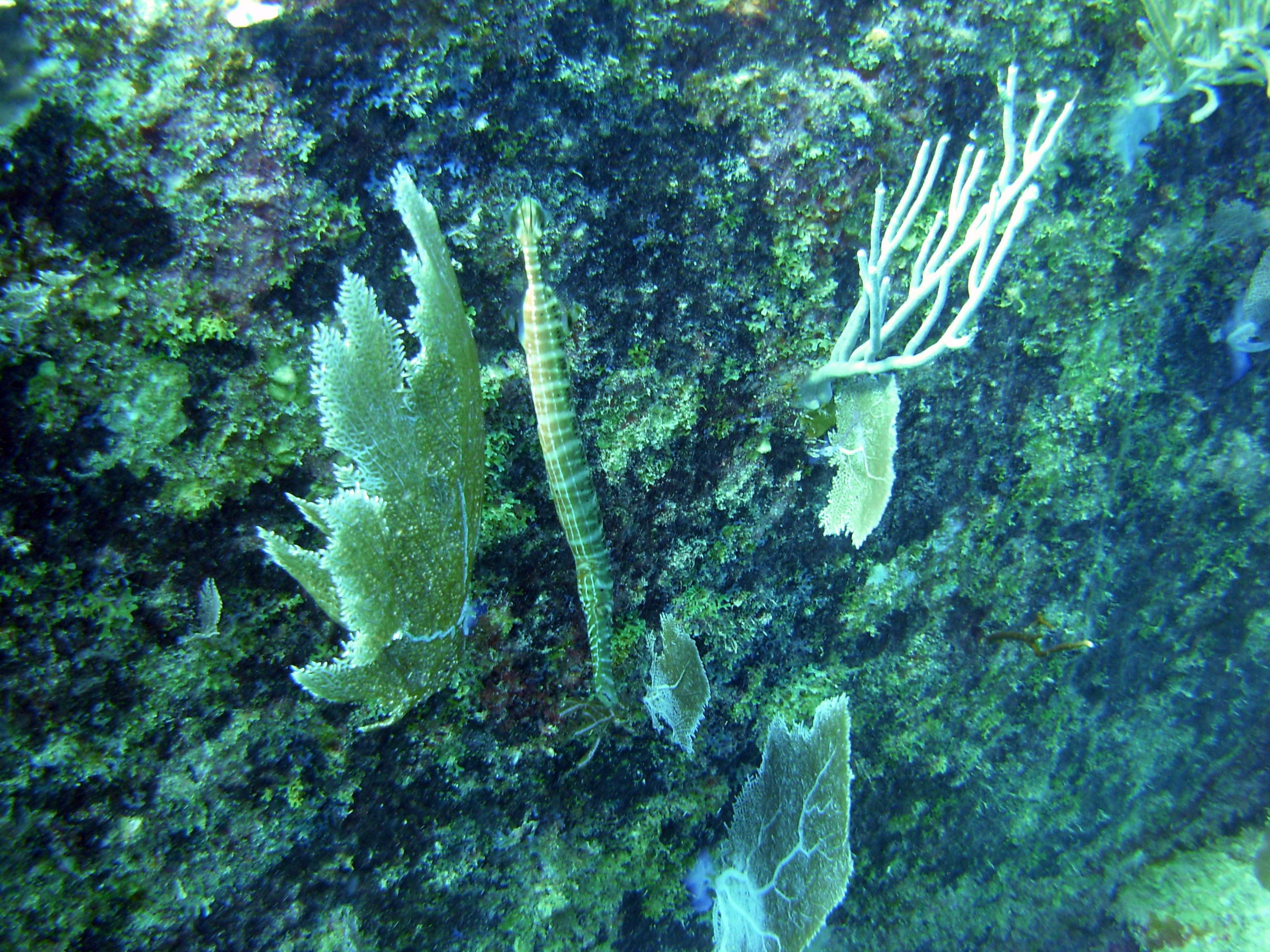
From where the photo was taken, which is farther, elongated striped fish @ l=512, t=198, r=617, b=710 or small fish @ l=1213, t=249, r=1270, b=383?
small fish @ l=1213, t=249, r=1270, b=383

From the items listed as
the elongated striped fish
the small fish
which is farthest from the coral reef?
the elongated striped fish

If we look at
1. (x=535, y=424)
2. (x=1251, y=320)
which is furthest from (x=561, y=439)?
(x=1251, y=320)

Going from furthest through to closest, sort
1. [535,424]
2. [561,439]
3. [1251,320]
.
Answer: [1251,320] < [535,424] < [561,439]

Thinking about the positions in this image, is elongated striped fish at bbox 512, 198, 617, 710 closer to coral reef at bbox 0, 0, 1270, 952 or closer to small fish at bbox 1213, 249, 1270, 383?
coral reef at bbox 0, 0, 1270, 952

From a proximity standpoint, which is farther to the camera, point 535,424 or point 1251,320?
point 1251,320

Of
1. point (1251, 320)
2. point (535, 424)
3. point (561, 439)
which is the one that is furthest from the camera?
point (1251, 320)

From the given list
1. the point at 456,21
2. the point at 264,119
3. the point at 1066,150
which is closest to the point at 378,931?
the point at 264,119

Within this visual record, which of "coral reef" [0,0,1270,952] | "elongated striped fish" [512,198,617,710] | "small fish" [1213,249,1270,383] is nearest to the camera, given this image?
"coral reef" [0,0,1270,952]

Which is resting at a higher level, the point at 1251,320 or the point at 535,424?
the point at 1251,320

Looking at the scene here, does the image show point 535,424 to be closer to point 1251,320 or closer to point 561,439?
point 561,439

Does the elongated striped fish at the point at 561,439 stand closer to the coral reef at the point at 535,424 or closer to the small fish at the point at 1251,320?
the coral reef at the point at 535,424
